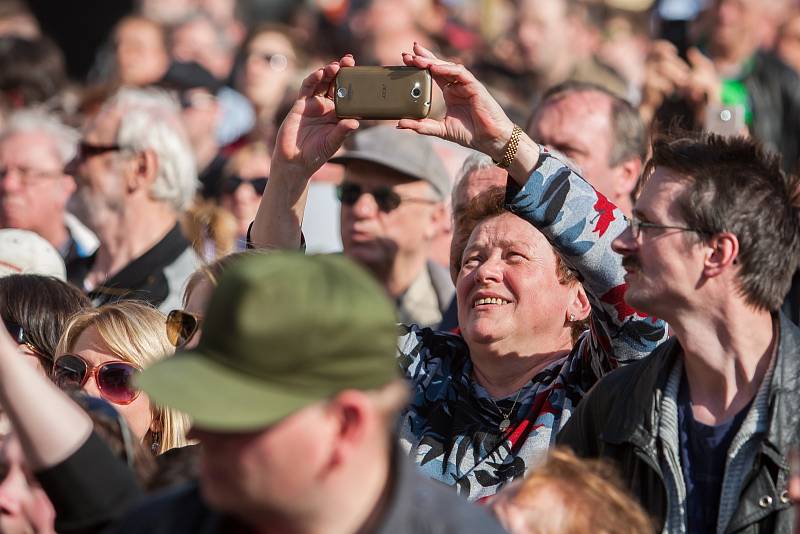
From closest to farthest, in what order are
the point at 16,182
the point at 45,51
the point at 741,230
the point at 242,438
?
the point at 242,438, the point at 741,230, the point at 16,182, the point at 45,51

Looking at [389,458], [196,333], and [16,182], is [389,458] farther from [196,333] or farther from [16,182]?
[16,182]

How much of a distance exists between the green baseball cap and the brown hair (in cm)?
129

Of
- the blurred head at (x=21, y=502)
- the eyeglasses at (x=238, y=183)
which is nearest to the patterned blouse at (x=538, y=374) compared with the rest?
the blurred head at (x=21, y=502)

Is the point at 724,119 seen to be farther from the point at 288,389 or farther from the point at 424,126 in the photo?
the point at 288,389

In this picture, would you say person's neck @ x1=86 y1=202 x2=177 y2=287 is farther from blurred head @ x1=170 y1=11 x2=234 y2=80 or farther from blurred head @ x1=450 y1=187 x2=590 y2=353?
blurred head @ x1=170 y1=11 x2=234 y2=80

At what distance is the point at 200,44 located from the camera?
37.0ft

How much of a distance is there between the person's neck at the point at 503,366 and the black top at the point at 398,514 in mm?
1571

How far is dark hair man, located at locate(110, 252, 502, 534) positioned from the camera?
204 centimetres

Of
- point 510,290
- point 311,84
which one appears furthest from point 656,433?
point 311,84

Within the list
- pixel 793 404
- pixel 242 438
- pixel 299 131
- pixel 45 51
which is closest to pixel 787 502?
pixel 793 404

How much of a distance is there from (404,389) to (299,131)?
1.92 metres

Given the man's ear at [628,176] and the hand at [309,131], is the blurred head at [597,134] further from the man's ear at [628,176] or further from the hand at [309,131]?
the hand at [309,131]

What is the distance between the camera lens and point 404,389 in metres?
2.17

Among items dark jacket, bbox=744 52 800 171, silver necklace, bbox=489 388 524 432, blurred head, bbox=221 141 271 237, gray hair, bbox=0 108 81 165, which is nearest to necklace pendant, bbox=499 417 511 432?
silver necklace, bbox=489 388 524 432
